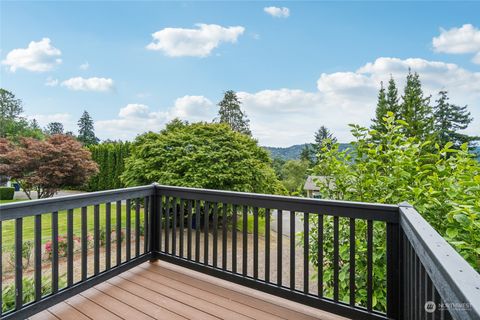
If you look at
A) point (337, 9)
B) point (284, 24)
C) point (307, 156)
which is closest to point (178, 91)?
point (284, 24)

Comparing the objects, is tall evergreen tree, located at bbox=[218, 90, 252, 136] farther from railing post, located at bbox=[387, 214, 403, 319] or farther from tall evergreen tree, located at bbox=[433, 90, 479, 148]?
railing post, located at bbox=[387, 214, 403, 319]

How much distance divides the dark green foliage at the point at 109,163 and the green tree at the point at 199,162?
7776 millimetres

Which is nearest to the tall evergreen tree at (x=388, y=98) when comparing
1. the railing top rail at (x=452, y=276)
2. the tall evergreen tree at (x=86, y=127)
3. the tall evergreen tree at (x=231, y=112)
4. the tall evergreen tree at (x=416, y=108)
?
the tall evergreen tree at (x=416, y=108)

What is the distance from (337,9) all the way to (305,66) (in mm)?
4420

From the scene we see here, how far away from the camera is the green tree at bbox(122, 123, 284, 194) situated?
6293mm

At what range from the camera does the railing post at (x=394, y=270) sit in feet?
6.09

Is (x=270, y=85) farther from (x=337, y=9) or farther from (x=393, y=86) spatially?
(x=393, y=86)

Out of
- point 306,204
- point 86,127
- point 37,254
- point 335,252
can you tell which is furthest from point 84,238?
point 86,127

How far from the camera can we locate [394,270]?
6.13ft

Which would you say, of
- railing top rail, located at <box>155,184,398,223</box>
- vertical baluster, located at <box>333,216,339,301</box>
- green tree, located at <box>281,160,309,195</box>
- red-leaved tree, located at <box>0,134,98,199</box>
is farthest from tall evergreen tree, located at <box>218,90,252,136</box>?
vertical baluster, located at <box>333,216,339,301</box>

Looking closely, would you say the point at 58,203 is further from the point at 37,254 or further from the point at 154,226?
the point at 154,226

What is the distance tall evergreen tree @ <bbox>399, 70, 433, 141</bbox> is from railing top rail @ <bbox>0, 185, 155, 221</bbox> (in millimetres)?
22521

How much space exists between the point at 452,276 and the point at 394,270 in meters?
1.37

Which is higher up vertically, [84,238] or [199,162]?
[199,162]
